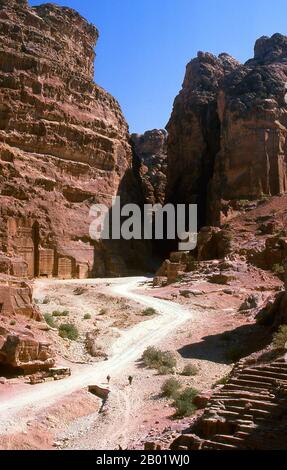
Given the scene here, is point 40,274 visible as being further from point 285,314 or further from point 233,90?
point 233,90

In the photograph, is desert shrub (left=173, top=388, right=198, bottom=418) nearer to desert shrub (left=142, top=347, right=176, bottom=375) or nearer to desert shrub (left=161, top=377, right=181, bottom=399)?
desert shrub (left=161, top=377, right=181, bottom=399)

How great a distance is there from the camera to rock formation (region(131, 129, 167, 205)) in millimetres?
69250

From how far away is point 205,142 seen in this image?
67750mm

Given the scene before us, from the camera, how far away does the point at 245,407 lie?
11297mm

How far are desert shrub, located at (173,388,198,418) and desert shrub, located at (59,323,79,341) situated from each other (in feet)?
24.1

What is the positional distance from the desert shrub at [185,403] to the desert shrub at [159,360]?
9.62ft

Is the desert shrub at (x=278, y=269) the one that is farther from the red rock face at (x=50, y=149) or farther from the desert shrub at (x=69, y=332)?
the desert shrub at (x=69, y=332)

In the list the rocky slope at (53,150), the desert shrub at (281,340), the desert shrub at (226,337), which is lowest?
the desert shrub at (226,337)

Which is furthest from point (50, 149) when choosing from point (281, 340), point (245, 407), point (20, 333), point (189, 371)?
point (245, 407)

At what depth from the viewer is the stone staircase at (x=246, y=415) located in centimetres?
1005

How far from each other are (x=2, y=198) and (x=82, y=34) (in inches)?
1009

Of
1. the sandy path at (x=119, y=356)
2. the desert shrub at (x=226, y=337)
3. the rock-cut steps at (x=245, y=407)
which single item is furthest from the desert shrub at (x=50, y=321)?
the rock-cut steps at (x=245, y=407)

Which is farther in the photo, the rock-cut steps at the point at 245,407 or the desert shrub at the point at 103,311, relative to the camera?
the desert shrub at the point at 103,311
